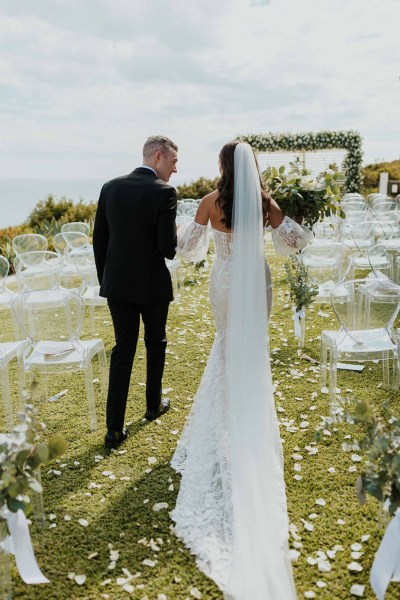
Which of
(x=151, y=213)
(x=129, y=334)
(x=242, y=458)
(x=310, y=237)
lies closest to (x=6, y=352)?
(x=129, y=334)

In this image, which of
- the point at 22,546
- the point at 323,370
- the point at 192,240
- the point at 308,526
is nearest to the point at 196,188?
the point at 323,370

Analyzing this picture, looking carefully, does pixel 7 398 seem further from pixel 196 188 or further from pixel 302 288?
Answer: pixel 196 188

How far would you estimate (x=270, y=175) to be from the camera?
3795 mm

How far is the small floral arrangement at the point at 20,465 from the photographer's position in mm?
2068

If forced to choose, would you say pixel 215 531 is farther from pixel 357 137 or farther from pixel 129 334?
pixel 357 137

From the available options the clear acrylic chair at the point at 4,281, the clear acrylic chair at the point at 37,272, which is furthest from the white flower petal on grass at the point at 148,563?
the clear acrylic chair at the point at 37,272

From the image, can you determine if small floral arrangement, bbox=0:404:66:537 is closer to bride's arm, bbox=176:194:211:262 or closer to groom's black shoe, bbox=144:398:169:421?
bride's arm, bbox=176:194:211:262

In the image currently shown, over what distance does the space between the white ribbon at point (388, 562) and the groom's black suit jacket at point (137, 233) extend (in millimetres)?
1946

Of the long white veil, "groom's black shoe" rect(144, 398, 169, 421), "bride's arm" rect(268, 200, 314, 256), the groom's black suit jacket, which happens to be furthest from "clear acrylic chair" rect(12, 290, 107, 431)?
"bride's arm" rect(268, 200, 314, 256)

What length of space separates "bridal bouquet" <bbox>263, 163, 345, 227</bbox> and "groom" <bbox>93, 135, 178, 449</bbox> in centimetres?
70

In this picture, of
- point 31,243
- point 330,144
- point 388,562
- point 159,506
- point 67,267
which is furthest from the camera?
point 330,144

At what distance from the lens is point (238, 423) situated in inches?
115

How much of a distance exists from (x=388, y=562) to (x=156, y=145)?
2593 mm

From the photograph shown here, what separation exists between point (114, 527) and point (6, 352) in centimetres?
169
